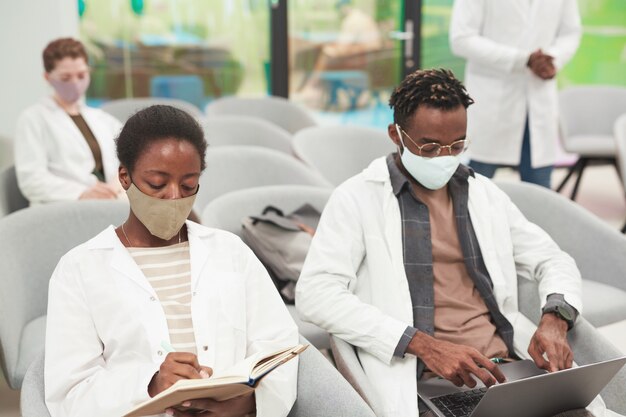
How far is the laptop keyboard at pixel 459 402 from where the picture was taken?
1578 mm

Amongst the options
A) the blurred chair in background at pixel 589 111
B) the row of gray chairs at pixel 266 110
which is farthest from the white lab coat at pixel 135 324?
the blurred chair in background at pixel 589 111

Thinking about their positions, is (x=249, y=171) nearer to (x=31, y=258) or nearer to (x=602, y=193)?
(x=31, y=258)

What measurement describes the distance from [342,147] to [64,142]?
1295 millimetres

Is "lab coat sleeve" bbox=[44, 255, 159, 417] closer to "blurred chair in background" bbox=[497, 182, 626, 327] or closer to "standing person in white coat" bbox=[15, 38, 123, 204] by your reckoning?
"blurred chair in background" bbox=[497, 182, 626, 327]

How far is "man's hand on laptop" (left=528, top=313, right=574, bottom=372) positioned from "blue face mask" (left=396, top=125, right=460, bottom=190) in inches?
16.8

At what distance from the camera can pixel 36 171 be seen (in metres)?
2.92

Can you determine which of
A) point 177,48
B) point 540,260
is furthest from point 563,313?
point 177,48

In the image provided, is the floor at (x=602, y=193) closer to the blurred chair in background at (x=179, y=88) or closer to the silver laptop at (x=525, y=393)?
the blurred chair in background at (x=179, y=88)

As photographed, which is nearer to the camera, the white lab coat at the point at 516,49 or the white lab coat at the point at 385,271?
the white lab coat at the point at 385,271

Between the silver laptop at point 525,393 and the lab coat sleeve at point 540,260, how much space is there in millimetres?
270

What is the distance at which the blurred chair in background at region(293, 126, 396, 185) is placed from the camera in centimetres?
346

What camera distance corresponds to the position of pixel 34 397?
1.31m

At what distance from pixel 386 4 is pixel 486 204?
4.30 meters

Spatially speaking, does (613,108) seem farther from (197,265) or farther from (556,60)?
(197,265)
